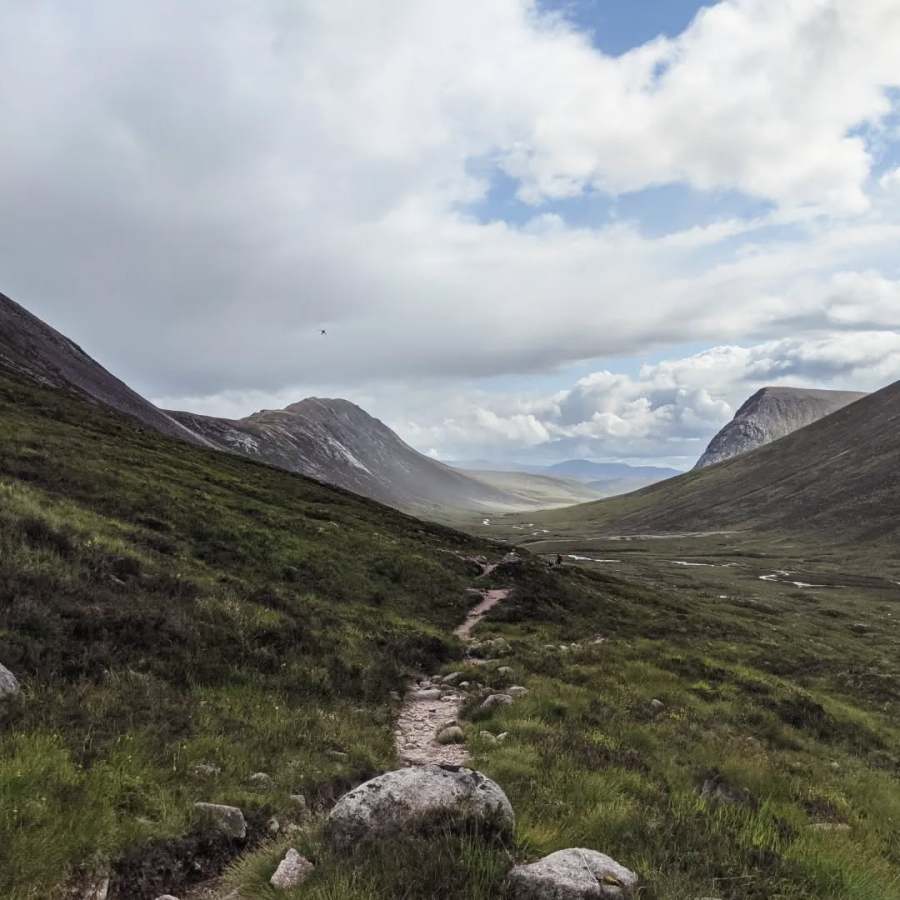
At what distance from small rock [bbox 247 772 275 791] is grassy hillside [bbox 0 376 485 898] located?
16 cm

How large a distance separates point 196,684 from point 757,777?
11.4 meters

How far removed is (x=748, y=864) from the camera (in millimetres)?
6832

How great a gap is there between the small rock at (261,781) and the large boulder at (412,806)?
2668 mm

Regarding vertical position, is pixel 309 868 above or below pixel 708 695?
above

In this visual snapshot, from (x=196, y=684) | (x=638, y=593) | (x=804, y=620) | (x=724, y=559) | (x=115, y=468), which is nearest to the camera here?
(x=196, y=684)

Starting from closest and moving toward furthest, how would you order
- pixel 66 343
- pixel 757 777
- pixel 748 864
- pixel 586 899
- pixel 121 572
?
1. pixel 586 899
2. pixel 748 864
3. pixel 757 777
4. pixel 121 572
5. pixel 66 343

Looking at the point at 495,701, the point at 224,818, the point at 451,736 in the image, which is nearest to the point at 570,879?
the point at 224,818

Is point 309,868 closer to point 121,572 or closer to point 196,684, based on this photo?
point 196,684

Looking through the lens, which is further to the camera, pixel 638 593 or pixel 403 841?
pixel 638 593

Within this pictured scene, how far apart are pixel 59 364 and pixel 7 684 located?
125m

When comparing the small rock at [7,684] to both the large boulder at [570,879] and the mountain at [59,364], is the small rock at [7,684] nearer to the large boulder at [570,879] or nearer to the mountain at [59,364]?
the large boulder at [570,879]

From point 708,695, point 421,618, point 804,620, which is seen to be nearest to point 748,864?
point 708,695

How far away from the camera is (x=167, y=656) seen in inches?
526

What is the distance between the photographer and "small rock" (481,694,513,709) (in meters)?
14.6
